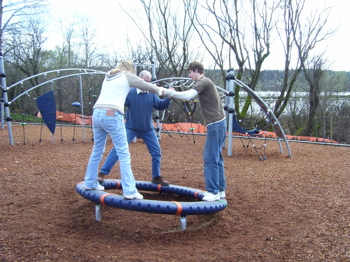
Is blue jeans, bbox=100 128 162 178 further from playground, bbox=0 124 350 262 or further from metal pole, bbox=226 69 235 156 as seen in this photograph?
metal pole, bbox=226 69 235 156

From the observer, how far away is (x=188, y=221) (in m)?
4.00

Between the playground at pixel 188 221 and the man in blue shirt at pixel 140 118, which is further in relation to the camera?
the man in blue shirt at pixel 140 118

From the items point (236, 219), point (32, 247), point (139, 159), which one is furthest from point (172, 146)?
point (32, 247)

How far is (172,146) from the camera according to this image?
10047mm

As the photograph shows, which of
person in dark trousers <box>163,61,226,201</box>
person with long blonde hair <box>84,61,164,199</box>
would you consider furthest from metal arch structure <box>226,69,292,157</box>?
person with long blonde hair <box>84,61,164,199</box>

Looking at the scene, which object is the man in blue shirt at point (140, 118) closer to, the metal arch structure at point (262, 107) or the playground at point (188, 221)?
the playground at point (188, 221)

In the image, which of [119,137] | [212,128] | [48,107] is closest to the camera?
[119,137]

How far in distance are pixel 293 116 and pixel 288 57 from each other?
4691 millimetres

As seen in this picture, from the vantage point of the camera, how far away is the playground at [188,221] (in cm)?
289

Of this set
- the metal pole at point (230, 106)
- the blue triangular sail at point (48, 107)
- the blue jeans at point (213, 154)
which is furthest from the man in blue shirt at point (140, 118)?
the blue triangular sail at point (48, 107)

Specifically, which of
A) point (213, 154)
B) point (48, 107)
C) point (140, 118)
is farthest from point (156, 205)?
point (48, 107)

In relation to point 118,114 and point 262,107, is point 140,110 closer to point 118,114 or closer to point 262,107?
point 118,114

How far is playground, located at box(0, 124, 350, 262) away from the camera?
289 cm

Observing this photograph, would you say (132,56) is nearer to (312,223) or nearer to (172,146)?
(172,146)
